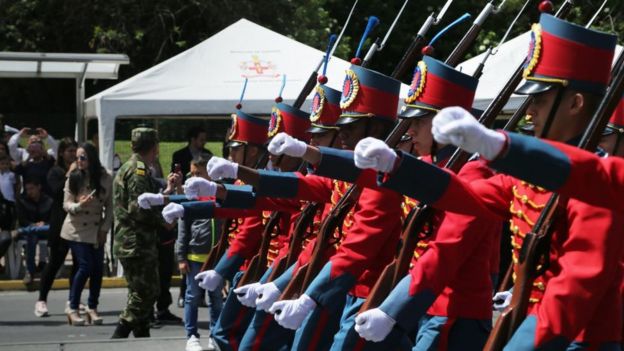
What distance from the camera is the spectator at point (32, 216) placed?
13867 mm

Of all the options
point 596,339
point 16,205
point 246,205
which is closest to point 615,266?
point 596,339

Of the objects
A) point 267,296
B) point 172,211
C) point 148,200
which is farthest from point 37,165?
point 267,296

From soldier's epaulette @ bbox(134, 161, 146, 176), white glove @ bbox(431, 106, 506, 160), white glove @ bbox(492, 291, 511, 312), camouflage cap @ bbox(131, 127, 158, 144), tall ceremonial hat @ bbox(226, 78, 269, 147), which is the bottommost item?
soldier's epaulette @ bbox(134, 161, 146, 176)

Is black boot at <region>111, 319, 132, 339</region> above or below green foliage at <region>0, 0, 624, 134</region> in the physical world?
below

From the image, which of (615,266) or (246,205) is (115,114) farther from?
(615,266)

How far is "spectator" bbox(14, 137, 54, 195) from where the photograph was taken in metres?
14.2

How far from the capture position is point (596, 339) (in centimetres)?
404

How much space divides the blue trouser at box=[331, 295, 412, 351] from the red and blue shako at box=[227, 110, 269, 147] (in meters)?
3.39

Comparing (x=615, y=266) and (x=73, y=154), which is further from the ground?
(x=615, y=266)

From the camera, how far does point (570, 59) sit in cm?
412

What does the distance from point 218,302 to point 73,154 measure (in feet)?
15.0

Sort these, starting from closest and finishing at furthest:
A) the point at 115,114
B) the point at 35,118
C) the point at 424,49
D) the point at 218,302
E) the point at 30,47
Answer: the point at 424,49 < the point at 218,302 < the point at 115,114 < the point at 35,118 < the point at 30,47

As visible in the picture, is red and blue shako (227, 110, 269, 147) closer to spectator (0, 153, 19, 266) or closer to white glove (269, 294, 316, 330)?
white glove (269, 294, 316, 330)

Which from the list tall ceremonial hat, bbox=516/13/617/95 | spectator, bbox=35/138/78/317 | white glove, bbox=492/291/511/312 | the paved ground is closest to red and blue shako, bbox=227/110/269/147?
the paved ground
